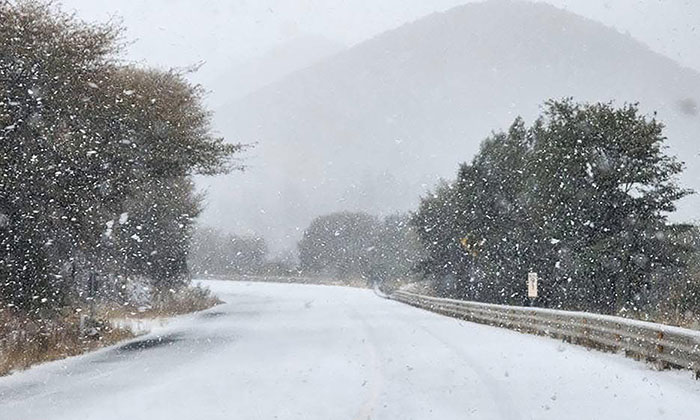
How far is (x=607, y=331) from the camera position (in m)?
17.1

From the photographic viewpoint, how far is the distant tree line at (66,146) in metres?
17.0

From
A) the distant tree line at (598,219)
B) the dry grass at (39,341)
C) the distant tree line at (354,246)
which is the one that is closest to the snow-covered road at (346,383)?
the dry grass at (39,341)

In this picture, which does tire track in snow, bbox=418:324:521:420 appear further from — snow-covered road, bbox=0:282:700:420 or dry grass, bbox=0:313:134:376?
dry grass, bbox=0:313:134:376

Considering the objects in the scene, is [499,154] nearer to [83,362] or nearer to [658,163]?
[658,163]

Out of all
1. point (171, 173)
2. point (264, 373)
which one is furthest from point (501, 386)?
point (171, 173)

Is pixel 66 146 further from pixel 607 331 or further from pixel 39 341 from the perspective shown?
pixel 607 331

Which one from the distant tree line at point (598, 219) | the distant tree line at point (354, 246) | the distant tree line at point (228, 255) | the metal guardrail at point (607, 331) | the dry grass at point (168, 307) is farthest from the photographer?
the distant tree line at point (228, 255)

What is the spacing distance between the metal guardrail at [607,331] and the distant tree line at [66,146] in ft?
35.4

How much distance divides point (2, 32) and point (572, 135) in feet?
122

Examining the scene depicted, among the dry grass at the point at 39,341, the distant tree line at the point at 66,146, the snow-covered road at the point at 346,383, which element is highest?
the distant tree line at the point at 66,146

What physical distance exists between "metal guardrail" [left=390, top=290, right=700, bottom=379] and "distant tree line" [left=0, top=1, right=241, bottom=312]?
35.4ft

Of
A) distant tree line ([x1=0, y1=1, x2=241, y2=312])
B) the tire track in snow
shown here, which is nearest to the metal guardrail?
the tire track in snow

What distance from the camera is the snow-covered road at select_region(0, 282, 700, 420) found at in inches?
355

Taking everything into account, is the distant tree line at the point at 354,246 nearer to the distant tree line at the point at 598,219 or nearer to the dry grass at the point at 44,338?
the distant tree line at the point at 598,219
